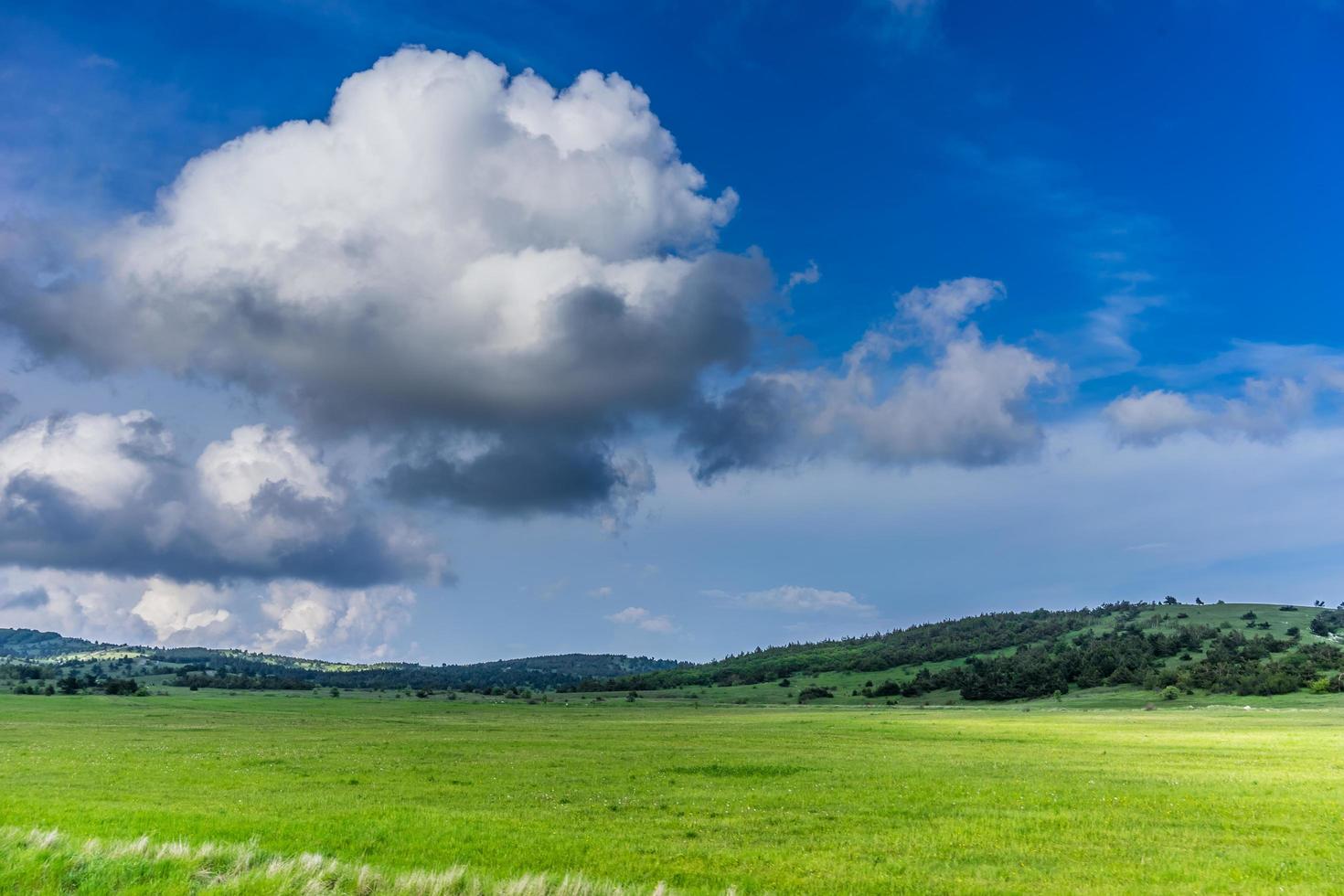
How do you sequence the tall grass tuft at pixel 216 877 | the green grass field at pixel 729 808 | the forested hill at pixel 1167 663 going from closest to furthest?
1. the tall grass tuft at pixel 216 877
2. the green grass field at pixel 729 808
3. the forested hill at pixel 1167 663

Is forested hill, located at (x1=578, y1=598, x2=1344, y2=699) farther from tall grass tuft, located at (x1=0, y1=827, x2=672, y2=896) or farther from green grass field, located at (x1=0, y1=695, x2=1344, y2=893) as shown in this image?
tall grass tuft, located at (x1=0, y1=827, x2=672, y2=896)

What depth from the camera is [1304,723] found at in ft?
243

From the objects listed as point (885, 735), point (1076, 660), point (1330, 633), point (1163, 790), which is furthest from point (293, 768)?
point (1330, 633)

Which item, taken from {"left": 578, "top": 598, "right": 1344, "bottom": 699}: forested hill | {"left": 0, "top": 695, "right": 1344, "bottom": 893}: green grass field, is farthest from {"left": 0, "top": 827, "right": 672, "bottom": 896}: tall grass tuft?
{"left": 578, "top": 598, "right": 1344, "bottom": 699}: forested hill

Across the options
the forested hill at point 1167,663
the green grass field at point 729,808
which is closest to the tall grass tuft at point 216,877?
the green grass field at point 729,808

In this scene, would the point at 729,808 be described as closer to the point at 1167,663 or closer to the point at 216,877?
the point at 216,877

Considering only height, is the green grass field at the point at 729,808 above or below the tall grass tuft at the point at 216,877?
below

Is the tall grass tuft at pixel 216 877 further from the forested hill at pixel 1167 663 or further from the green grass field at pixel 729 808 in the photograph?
the forested hill at pixel 1167 663

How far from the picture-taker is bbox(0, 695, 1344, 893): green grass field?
1883 cm

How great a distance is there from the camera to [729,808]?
28312 mm

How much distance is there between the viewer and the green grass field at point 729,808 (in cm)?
1883

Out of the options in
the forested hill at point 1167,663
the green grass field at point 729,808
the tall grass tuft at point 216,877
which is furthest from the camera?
the forested hill at point 1167,663

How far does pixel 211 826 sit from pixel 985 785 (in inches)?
1083

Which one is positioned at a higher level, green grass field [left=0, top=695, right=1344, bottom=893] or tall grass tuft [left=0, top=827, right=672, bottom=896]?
tall grass tuft [left=0, top=827, right=672, bottom=896]
